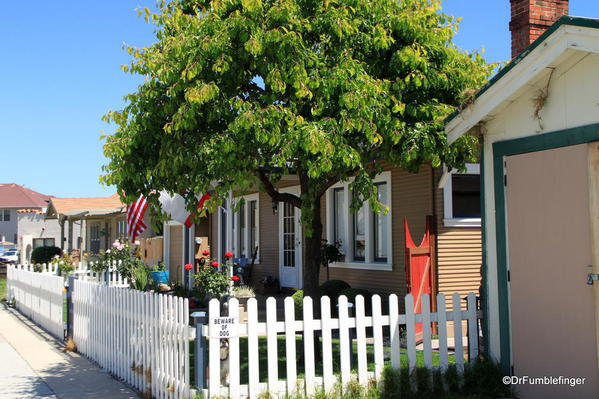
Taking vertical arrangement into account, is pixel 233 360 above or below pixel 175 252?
below

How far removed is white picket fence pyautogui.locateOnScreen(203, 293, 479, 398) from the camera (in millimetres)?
6105

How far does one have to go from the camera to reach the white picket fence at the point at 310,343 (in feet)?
20.0

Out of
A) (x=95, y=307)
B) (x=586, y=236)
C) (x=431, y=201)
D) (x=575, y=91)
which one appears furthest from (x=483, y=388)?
(x=95, y=307)

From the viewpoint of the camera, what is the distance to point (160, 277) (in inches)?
812

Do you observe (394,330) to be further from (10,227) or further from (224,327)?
(10,227)

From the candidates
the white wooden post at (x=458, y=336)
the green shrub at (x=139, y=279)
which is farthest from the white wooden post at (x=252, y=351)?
the green shrub at (x=139, y=279)

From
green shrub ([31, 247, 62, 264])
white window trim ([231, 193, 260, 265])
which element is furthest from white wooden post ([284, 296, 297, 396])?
green shrub ([31, 247, 62, 264])

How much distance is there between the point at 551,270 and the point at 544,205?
0.66 meters

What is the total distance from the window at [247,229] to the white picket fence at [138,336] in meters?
7.58

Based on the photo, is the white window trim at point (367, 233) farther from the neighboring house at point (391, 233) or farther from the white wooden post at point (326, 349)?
the white wooden post at point (326, 349)

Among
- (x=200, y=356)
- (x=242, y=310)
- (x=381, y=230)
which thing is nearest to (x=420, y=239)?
(x=381, y=230)

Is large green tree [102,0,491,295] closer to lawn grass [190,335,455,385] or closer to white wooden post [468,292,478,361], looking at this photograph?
white wooden post [468,292,478,361]

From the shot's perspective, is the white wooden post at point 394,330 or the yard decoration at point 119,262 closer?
the white wooden post at point 394,330

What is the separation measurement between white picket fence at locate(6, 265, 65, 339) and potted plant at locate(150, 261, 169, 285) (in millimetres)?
4291
